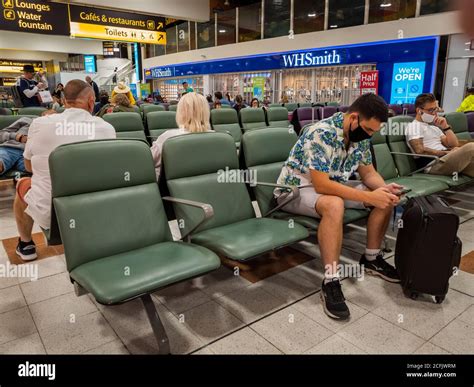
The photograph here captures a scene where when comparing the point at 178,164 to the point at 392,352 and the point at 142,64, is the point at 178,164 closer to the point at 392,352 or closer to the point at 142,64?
the point at 392,352

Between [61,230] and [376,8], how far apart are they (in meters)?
11.2

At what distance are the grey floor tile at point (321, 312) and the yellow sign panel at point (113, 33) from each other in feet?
28.0

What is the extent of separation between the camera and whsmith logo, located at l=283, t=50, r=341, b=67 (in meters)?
11.4

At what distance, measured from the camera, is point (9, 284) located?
2.54m

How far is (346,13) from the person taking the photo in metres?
11.2

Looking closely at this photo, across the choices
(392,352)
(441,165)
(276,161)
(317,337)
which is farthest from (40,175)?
(441,165)

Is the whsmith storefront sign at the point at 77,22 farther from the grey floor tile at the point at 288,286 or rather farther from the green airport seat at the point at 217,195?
the grey floor tile at the point at 288,286

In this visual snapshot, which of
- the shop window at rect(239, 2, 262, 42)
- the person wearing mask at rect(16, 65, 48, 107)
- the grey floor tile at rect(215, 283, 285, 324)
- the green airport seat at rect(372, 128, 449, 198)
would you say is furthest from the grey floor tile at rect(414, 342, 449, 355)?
the shop window at rect(239, 2, 262, 42)

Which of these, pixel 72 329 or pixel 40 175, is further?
pixel 40 175

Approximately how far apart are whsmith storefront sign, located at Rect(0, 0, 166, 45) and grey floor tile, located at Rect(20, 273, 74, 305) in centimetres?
729

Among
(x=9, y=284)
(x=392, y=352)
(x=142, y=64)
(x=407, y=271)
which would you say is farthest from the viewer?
(x=142, y=64)

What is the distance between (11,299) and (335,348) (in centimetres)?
193

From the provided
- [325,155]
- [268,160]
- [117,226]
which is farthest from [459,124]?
[117,226]

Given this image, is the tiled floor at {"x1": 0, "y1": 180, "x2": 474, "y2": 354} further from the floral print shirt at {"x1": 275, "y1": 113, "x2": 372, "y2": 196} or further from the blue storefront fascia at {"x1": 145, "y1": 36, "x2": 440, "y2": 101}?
the blue storefront fascia at {"x1": 145, "y1": 36, "x2": 440, "y2": 101}
